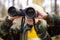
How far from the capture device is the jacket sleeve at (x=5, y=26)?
57.7 inches

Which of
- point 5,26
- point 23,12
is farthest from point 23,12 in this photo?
point 5,26

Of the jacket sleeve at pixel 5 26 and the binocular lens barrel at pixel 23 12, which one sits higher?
the binocular lens barrel at pixel 23 12

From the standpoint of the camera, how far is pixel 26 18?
141 cm

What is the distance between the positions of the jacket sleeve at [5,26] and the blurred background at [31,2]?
5 centimetres

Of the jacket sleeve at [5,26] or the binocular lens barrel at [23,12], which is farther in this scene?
the jacket sleeve at [5,26]

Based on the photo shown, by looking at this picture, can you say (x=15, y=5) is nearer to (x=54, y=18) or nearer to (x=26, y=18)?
(x=26, y=18)

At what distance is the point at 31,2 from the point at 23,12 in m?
0.10

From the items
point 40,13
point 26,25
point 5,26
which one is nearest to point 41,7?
point 40,13

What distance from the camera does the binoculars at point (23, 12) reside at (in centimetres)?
136

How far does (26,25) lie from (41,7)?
155mm

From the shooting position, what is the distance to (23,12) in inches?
54.9

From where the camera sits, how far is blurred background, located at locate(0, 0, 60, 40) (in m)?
1.40

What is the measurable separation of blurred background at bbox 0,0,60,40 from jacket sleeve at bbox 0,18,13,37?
0.05 metres

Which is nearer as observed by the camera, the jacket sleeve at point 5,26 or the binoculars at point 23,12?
the binoculars at point 23,12
